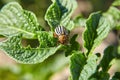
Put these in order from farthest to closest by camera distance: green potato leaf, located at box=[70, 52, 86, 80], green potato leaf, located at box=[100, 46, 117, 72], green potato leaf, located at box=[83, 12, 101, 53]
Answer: green potato leaf, located at box=[100, 46, 117, 72] → green potato leaf, located at box=[83, 12, 101, 53] → green potato leaf, located at box=[70, 52, 86, 80]

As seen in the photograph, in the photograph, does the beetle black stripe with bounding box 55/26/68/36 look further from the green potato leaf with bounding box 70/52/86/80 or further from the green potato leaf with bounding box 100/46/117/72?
the green potato leaf with bounding box 100/46/117/72

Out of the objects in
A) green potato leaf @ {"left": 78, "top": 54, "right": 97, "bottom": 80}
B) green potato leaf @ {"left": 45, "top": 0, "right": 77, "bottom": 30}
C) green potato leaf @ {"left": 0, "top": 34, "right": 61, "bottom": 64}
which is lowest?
green potato leaf @ {"left": 78, "top": 54, "right": 97, "bottom": 80}

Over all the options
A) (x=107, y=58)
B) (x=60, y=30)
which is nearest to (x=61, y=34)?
(x=60, y=30)

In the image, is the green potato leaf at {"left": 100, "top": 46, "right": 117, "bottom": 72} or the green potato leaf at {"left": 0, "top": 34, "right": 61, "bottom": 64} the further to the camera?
the green potato leaf at {"left": 100, "top": 46, "right": 117, "bottom": 72}

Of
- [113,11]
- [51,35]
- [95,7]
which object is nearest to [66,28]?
[51,35]

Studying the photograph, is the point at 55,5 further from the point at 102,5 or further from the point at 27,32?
the point at 102,5

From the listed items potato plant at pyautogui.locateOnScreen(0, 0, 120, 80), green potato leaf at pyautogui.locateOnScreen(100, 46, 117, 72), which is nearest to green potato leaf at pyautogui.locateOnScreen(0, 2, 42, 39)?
potato plant at pyautogui.locateOnScreen(0, 0, 120, 80)
